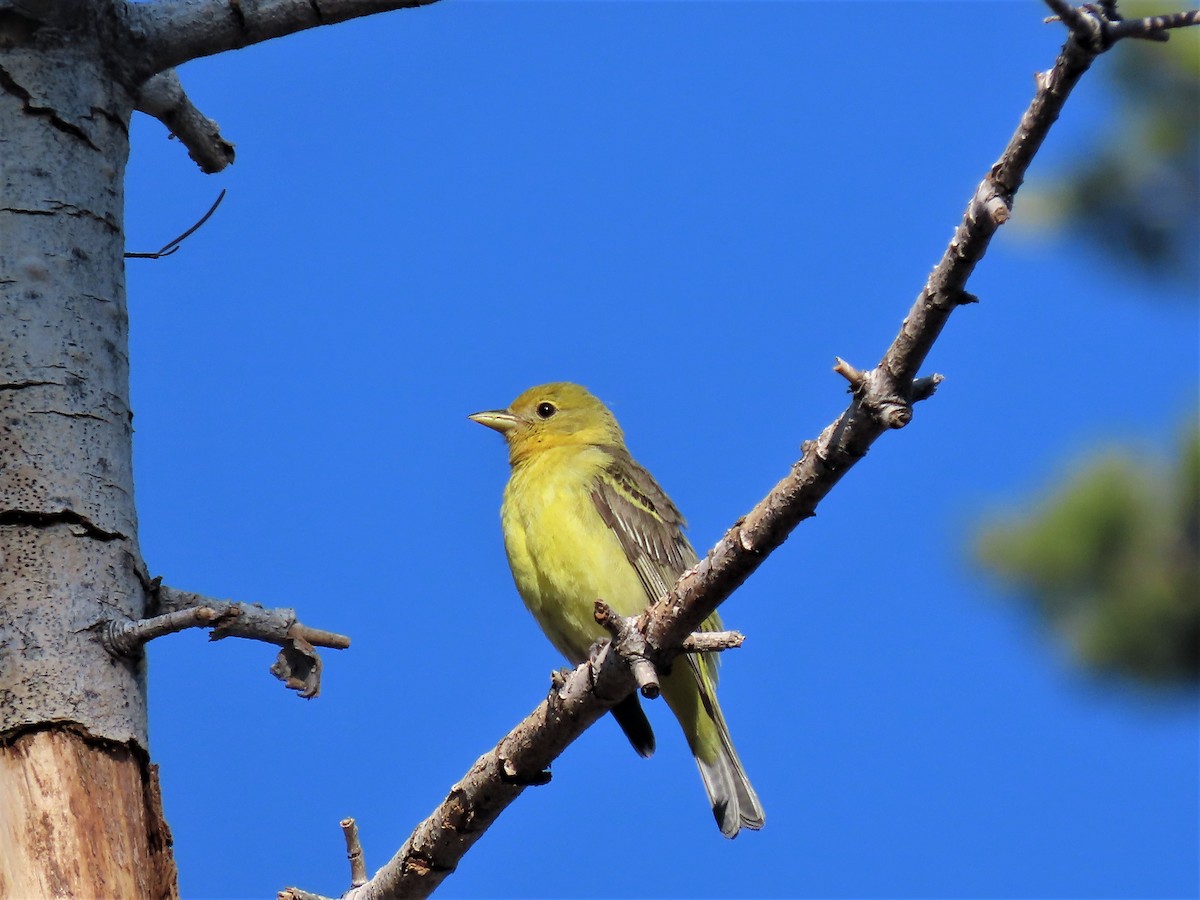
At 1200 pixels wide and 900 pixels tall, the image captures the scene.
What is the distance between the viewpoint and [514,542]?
7004 mm

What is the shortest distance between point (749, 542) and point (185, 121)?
10.6ft

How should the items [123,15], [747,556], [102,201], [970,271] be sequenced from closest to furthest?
[970,271], [747,556], [102,201], [123,15]

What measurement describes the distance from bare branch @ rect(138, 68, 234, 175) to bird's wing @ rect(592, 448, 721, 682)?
2.51 meters

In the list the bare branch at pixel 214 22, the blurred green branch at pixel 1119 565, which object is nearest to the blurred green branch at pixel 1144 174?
the blurred green branch at pixel 1119 565

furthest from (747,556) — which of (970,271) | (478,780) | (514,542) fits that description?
(514,542)

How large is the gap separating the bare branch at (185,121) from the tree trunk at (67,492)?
45cm

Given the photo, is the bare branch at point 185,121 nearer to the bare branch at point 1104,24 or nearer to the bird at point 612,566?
the bird at point 612,566

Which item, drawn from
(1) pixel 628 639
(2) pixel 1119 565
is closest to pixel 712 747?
(1) pixel 628 639

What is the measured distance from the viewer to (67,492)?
410 cm

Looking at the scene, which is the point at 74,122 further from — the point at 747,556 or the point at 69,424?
the point at 747,556

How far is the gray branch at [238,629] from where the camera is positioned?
393 cm

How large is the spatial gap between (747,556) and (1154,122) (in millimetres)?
9414

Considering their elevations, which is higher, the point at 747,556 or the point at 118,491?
the point at 118,491

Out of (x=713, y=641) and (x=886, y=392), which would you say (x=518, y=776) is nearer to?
(x=713, y=641)
